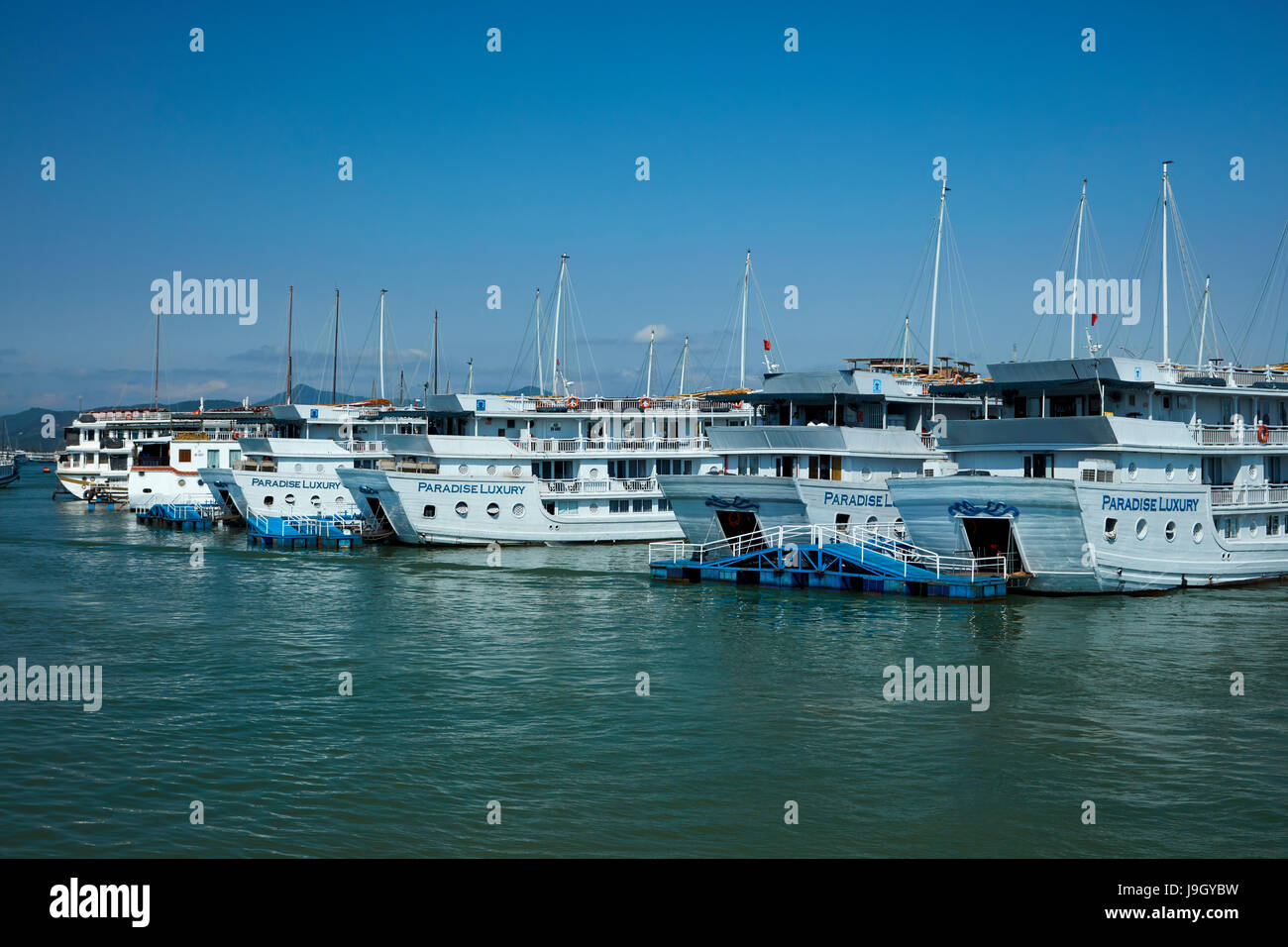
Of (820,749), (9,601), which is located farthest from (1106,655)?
(9,601)

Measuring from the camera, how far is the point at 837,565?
3609cm

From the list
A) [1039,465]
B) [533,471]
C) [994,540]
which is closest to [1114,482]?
[1039,465]

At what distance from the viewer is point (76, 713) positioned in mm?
21078

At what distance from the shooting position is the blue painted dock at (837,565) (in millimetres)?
33938

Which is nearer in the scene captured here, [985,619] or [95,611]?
[985,619]

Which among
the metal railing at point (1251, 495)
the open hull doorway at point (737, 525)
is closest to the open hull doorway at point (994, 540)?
the metal railing at point (1251, 495)

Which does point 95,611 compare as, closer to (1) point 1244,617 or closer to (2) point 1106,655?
(2) point 1106,655

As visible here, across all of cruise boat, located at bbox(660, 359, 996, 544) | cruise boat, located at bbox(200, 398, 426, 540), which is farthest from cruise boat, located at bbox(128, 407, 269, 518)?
cruise boat, located at bbox(660, 359, 996, 544)

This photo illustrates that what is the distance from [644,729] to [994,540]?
64.7ft

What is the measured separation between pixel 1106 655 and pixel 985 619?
4746 millimetres

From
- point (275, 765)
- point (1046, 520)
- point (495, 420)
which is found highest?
point (495, 420)

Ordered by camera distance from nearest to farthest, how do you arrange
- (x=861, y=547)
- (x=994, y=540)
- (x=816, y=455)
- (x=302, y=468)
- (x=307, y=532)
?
(x=994, y=540) < (x=861, y=547) < (x=816, y=455) < (x=307, y=532) < (x=302, y=468)

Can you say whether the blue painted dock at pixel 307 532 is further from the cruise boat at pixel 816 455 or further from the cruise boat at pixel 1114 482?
the cruise boat at pixel 1114 482

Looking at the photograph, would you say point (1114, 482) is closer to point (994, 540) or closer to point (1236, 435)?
point (994, 540)
